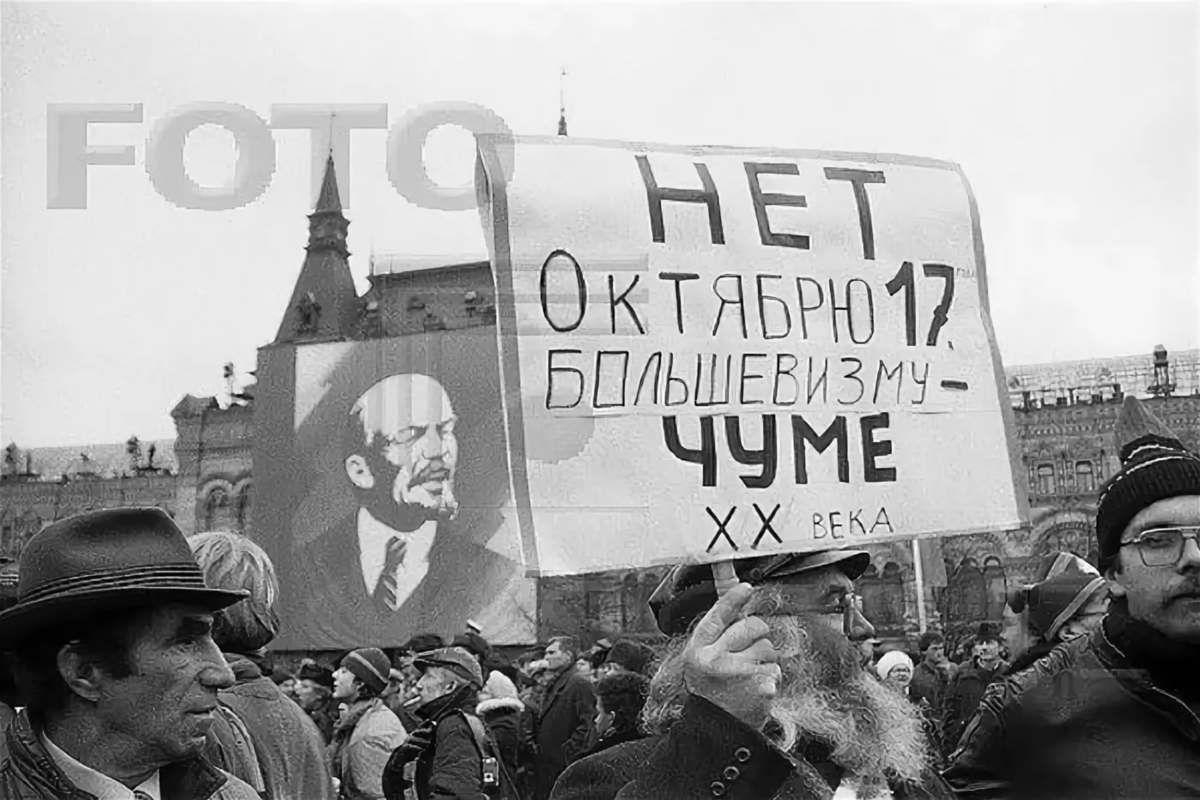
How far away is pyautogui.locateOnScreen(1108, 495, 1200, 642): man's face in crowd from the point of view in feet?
9.02

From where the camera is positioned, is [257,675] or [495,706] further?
[495,706]

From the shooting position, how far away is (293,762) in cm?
309

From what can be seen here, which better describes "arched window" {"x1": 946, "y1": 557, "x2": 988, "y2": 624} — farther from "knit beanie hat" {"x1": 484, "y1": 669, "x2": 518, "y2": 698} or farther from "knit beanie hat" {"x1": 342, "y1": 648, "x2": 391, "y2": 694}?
"knit beanie hat" {"x1": 342, "y1": 648, "x2": 391, "y2": 694}

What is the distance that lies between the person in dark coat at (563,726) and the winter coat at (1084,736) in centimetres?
380

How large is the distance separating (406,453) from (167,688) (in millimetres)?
26261

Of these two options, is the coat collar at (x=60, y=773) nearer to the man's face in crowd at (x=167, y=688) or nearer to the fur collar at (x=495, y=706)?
the man's face in crowd at (x=167, y=688)

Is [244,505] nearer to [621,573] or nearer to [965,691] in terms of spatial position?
[621,573]

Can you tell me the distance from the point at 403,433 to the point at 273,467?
9.89 ft

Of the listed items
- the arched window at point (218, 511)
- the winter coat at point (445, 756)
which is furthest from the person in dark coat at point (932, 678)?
the arched window at point (218, 511)

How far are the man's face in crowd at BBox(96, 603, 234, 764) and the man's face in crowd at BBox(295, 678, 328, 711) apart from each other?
6960mm

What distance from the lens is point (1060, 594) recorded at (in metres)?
4.47

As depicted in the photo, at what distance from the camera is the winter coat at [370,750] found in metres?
6.00

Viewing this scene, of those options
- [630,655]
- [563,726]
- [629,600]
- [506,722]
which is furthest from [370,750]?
[629,600]

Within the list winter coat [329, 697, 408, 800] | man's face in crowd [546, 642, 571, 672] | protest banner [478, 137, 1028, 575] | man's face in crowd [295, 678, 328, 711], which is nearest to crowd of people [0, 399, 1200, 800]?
protest banner [478, 137, 1028, 575]
